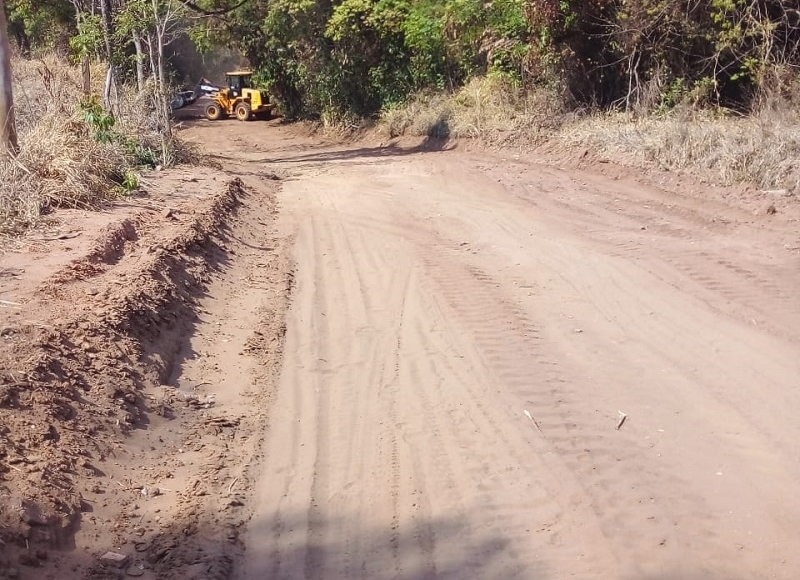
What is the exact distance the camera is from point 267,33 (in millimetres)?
33688

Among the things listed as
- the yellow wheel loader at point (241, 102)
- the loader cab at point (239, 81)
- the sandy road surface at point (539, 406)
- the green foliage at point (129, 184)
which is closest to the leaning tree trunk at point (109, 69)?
the green foliage at point (129, 184)

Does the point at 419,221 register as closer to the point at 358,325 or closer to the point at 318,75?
the point at 358,325

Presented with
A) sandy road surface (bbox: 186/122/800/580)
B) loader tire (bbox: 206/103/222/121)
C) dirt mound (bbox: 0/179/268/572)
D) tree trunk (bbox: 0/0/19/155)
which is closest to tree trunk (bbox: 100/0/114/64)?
tree trunk (bbox: 0/0/19/155)

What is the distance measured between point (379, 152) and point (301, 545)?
21.1 metres

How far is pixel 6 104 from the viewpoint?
12.4m

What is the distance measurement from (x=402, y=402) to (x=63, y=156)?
7.59 meters

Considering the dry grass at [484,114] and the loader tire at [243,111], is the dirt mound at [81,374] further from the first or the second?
the loader tire at [243,111]

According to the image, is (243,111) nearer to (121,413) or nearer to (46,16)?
(46,16)

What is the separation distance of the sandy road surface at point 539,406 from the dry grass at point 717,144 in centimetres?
134

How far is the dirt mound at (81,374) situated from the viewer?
509 centimetres

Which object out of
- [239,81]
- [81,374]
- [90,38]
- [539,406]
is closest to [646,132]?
[90,38]

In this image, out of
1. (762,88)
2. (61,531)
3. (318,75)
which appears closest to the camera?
(61,531)

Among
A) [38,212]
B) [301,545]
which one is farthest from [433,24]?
[301,545]

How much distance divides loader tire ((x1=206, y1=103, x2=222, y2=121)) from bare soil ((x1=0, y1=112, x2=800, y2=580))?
26.5m
